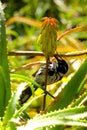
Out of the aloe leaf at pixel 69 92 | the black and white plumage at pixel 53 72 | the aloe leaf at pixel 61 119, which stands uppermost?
the black and white plumage at pixel 53 72

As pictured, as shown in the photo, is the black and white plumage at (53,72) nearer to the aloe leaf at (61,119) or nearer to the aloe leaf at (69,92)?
the aloe leaf at (69,92)

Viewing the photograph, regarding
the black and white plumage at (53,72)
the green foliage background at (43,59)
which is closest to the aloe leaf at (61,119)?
the green foliage background at (43,59)

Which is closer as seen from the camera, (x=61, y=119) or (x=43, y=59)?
(x=61, y=119)

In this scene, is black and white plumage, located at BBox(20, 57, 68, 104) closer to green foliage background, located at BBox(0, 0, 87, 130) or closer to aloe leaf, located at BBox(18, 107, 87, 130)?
green foliage background, located at BBox(0, 0, 87, 130)

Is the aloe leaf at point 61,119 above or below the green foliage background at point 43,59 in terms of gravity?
below

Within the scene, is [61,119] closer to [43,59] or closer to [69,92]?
[69,92]

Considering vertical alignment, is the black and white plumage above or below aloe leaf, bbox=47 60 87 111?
above

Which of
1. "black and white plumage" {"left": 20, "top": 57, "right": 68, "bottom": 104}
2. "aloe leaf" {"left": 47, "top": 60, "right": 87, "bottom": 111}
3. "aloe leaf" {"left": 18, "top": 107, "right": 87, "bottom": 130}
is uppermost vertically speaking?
"black and white plumage" {"left": 20, "top": 57, "right": 68, "bottom": 104}

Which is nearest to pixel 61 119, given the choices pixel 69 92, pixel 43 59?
pixel 69 92

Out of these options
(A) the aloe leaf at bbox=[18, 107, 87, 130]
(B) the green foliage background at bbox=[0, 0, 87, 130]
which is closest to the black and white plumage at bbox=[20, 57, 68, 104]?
(B) the green foliage background at bbox=[0, 0, 87, 130]

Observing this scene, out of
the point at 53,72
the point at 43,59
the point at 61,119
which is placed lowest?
the point at 61,119
